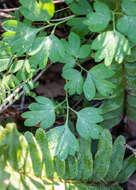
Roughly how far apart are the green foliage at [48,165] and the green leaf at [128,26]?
1.77 ft

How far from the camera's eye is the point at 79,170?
4.66 ft

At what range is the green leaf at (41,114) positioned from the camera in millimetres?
1407

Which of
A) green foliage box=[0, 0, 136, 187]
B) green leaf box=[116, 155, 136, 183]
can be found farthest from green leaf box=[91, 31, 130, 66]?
green leaf box=[116, 155, 136, 183]

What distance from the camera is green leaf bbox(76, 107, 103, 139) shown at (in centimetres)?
138

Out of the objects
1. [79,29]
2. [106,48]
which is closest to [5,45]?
[79,29]

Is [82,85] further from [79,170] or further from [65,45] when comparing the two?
[79,170]

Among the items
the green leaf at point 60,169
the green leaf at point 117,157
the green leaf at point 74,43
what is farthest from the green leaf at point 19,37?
the green leaf at point 117,157

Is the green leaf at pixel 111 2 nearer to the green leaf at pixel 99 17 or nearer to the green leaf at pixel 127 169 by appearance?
the green leaf at pixel 99 17

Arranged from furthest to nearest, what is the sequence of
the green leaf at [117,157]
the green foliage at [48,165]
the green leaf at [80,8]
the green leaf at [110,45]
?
1. the green leaf at [117,157]
2. the green leaf at [80,8]
3. the green leaf at [110,45]
4. the green foliage at [48,165]

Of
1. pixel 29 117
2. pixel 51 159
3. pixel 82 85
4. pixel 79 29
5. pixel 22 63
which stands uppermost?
pixel 79 29

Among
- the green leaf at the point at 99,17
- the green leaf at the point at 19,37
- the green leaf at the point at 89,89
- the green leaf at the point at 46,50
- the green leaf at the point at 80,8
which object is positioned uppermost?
the green leaf at the point at 80,8

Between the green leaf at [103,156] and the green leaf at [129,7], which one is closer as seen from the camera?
the green leaf at [129,7]

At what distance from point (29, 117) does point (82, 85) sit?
347mm

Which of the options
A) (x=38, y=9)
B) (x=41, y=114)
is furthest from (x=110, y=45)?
(x=41, y=114)
